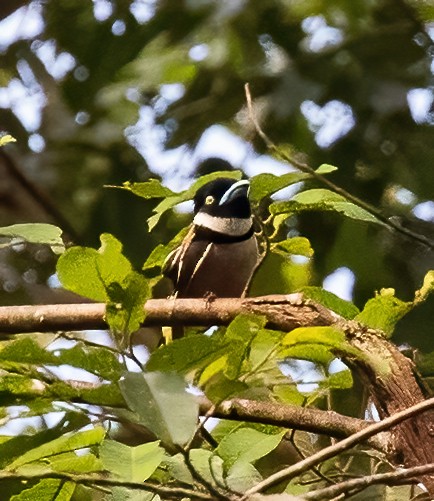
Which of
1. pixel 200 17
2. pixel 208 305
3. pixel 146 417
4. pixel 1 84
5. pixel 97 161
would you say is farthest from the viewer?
pixel 1 84

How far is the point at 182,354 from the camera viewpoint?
0.84 m

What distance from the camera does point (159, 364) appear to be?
833 millimetres

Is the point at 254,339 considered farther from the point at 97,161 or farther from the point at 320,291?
the point at 97,161

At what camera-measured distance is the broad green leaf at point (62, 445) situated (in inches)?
35.9

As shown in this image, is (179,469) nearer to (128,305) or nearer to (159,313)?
(128,305)

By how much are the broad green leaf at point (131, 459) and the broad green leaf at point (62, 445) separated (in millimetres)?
105

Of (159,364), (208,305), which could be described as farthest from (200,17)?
(159,364)

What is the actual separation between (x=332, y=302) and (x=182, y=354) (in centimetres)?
38

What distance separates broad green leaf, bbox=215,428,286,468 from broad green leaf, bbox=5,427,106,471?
0.39ft

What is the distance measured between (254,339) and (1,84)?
2.39 metres

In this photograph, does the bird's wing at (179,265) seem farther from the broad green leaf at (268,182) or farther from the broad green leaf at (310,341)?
the broad green leaf at (310,341)

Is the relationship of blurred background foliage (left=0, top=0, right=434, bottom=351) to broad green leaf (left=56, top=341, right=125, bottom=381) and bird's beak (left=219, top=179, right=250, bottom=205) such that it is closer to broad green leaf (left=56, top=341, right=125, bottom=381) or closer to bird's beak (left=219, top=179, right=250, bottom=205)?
bird's beak (left=219, top=179, right=250, bottom=205)

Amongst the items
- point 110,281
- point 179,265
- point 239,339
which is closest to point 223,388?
point 239,339

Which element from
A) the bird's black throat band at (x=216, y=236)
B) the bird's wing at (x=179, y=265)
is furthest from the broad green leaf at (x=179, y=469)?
the bird's black throat band at (x=216, y=236)
